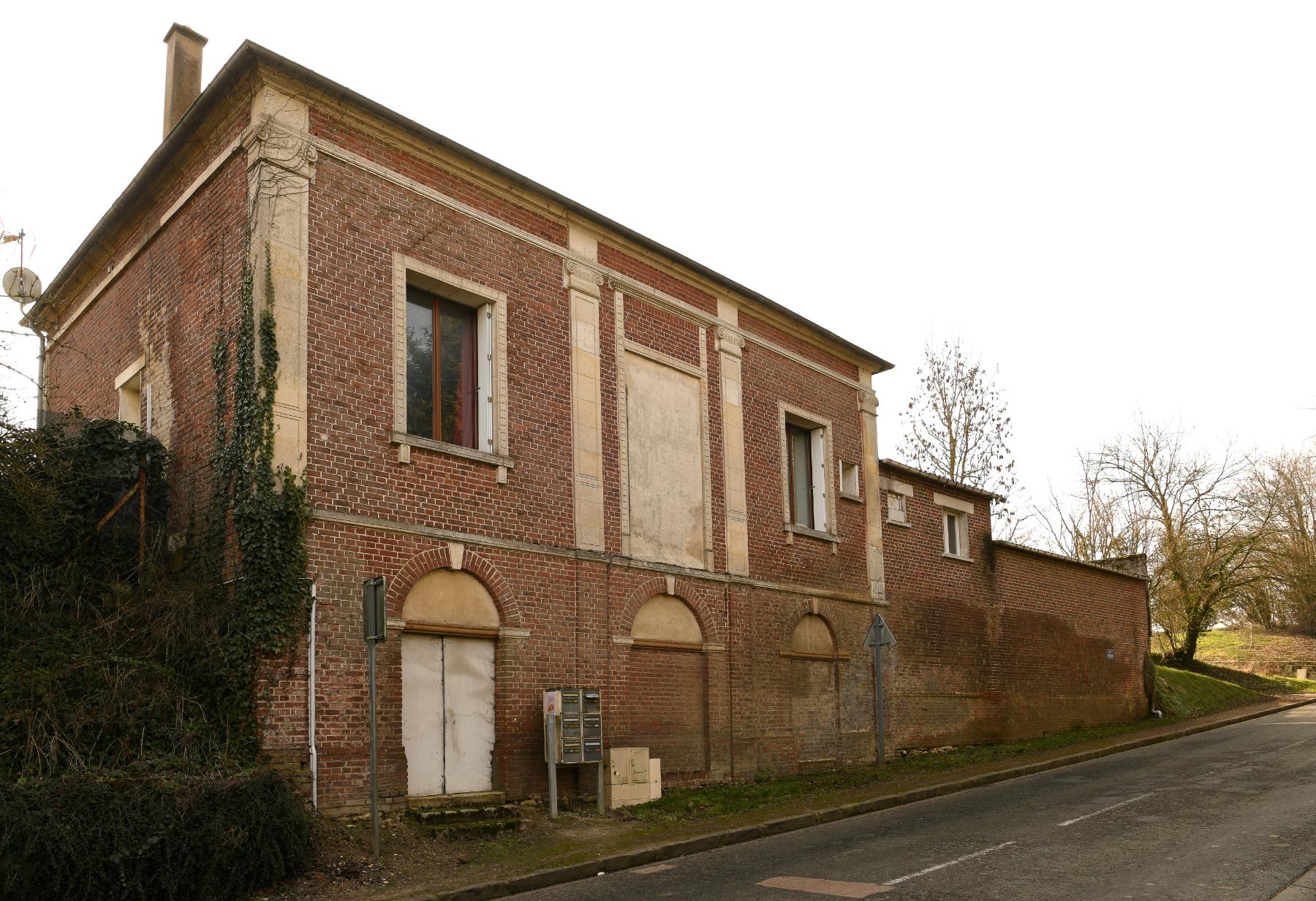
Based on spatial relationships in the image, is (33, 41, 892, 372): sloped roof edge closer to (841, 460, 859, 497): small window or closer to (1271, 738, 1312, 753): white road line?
(841, 460, 859, 497): small window

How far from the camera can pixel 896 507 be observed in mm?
22359

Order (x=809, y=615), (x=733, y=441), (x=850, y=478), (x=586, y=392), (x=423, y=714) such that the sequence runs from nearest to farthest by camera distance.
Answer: (x=423, y=714), (x=586, y=392), (x=733, y=441), (x=809, y=615), (x=850, y=478)

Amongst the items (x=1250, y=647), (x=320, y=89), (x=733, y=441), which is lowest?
(x=1250, y=647)

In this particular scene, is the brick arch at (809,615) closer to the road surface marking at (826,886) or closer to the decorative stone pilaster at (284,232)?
the road surface marking at (826,886)

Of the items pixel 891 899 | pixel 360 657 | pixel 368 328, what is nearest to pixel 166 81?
pixel 368 328

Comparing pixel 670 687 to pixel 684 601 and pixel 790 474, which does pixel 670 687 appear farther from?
pixel 790 474

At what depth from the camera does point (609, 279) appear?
16.6m

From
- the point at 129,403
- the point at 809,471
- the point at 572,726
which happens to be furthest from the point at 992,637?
the point at 129,403

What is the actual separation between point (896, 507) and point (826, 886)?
528 inches

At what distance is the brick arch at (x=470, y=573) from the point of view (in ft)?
41.9

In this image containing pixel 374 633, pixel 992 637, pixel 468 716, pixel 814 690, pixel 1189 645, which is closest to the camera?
pixel 374 633

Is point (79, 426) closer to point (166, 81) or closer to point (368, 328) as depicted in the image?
point (368, 328)

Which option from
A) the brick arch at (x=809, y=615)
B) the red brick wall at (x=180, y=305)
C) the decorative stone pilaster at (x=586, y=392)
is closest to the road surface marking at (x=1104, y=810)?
the brick arch at (x=809, y=615)

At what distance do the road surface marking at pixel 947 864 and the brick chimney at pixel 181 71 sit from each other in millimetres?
14049
